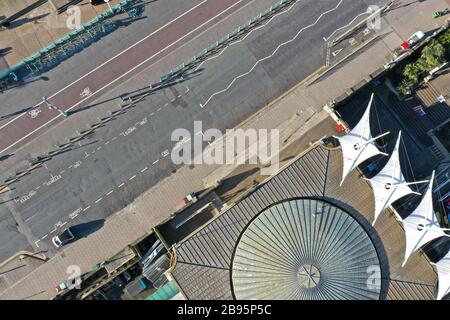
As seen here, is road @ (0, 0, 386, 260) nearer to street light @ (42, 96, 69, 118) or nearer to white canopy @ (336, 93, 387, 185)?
street light @ (42, 96, 69, 118)

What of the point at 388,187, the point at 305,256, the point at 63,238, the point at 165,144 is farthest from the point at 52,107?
the point at 388,187

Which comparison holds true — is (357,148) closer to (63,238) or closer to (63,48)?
(63,238)

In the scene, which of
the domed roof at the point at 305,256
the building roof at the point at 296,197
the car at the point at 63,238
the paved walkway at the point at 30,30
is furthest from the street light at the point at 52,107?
the domed roof at the point at 305,256

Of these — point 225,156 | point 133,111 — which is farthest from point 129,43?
point 225,156

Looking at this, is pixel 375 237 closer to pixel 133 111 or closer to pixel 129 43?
pixel 133 111

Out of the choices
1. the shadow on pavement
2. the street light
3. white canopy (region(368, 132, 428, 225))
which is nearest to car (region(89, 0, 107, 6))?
the street light
